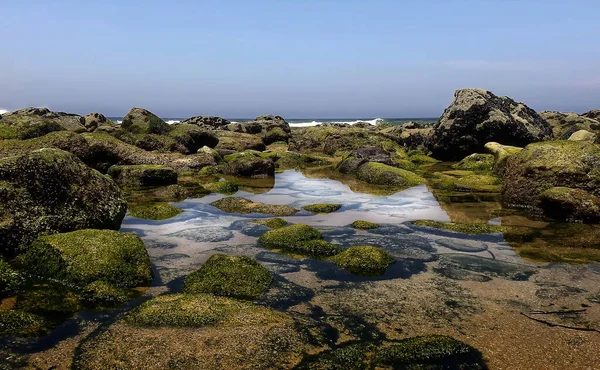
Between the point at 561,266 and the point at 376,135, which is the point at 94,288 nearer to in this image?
the point at 561,266

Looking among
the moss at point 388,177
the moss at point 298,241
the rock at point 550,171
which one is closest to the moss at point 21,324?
the moss at point 298,241

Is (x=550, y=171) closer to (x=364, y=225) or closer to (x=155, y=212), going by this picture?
(x=364, y=225)

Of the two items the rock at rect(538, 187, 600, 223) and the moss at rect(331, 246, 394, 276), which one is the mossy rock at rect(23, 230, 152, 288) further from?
the rock at rect(538, 187, 600, 223)

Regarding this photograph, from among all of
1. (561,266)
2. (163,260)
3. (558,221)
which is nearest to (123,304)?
(163,260)

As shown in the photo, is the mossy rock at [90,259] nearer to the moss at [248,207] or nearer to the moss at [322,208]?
the moss at [248,207]

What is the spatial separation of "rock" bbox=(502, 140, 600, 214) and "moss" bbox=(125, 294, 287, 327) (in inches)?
460

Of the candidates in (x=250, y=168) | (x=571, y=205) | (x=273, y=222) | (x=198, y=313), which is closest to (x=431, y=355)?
(x=198, y=313)

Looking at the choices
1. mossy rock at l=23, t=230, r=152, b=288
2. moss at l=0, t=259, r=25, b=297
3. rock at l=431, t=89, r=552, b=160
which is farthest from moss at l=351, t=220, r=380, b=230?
rock at l=431, t=89, r=552, b=160

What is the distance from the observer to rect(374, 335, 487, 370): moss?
5293mm

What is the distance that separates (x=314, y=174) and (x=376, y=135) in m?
15.7

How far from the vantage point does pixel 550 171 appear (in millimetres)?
14562

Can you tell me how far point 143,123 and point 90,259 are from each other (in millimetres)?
24149

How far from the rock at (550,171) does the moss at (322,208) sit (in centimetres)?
618

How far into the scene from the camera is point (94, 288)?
7.18 m
